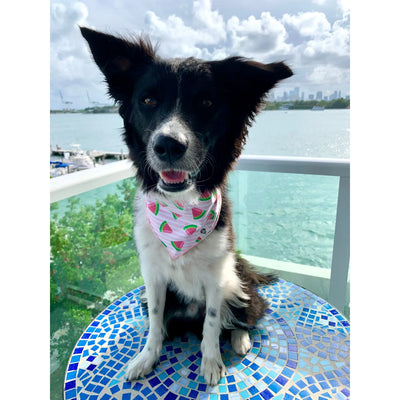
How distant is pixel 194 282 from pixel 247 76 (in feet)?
2.79

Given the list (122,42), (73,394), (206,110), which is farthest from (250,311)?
(122,42)

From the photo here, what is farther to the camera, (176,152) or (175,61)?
(175,61)

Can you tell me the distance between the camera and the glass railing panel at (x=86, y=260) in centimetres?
153

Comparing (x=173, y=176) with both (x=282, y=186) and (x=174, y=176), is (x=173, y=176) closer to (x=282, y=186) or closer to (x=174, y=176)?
(x=174, y=176)

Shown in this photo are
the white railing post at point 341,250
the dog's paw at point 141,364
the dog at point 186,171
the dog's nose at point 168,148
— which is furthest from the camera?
the white railing post at point 341,250

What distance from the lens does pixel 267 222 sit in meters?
2.27

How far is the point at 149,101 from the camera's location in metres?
1.01

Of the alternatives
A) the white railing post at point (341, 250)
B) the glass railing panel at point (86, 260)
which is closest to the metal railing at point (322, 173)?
the white railing post at point (341, 250)

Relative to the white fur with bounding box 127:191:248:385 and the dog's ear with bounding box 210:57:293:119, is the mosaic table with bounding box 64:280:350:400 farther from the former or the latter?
the dog's ear with bounding box 210:57:293:119

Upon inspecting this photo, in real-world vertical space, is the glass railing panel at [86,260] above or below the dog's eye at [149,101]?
below

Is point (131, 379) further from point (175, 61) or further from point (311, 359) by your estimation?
point (175, 61)

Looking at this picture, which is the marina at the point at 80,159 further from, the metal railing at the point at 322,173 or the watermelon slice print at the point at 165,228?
the watermelon slice print at the point at 165,228

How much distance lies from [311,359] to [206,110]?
110cm

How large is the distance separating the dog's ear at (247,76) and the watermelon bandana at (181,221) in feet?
1.37
